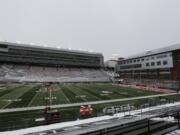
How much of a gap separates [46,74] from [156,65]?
4943cm

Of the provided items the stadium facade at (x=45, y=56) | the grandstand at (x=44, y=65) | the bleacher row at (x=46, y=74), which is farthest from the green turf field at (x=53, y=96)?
the stadium facade at (x=45, y=56)

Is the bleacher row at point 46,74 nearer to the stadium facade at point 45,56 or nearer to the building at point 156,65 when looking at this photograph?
the stadium facade at point 45,56

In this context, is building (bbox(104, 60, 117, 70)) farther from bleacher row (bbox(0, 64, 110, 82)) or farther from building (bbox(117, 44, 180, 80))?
bleacher row (bbox(0, 64, 110, 82))

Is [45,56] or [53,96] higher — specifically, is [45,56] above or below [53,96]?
above

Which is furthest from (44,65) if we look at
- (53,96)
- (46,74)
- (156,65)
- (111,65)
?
(53,96)

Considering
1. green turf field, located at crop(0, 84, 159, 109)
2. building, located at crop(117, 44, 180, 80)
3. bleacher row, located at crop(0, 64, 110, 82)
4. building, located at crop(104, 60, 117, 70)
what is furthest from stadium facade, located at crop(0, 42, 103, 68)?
green turf field, located at crop(0, 84, 159, 109)

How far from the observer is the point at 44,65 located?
10125 cm

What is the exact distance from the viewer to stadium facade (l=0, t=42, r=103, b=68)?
90.2 meters

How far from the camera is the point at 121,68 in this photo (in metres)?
117

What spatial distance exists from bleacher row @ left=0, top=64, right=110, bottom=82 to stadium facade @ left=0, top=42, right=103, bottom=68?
131 inches

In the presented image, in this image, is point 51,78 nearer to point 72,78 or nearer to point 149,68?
point 72,78

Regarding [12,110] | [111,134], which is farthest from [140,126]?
[12,110]

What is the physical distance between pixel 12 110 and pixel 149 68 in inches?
2870

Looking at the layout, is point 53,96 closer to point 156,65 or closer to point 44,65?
point 156,65
